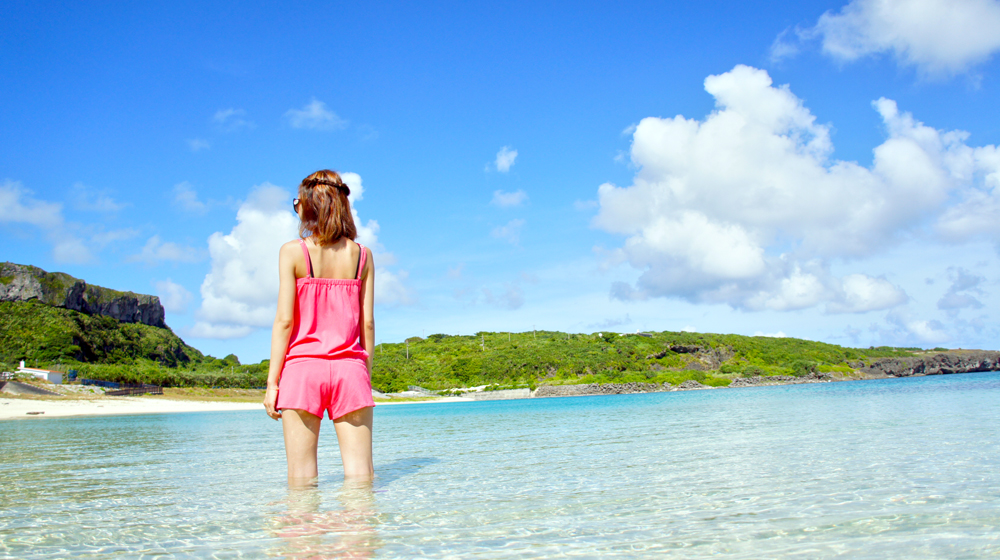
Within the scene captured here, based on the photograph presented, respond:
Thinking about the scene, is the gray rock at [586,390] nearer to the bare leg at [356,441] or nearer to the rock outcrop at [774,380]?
the rock outcrop at [774,380]

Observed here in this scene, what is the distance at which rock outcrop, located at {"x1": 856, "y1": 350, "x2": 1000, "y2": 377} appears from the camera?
112 meters

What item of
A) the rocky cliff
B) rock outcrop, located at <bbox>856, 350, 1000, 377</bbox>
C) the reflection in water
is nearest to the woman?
the reflection in water

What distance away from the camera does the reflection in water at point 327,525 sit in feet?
9.69

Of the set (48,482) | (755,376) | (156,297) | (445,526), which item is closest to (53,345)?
(156,297)

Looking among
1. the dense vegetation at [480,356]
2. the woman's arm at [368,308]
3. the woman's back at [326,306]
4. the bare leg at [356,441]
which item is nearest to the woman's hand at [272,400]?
the woman's back at [326,306]

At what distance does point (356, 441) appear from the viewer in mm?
4141

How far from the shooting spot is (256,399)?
6512 centimetres

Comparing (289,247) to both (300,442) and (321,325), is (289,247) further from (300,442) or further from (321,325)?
(300,442)

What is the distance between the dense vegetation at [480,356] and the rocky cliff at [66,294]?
11.1 ft

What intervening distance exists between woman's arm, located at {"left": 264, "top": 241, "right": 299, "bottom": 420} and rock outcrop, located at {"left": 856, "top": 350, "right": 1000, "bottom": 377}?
5075 inches

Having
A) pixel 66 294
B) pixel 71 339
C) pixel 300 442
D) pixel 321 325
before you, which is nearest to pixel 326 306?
pixel 321 325

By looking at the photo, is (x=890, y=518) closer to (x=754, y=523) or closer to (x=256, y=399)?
(x=754, y=523)

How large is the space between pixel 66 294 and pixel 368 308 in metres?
129

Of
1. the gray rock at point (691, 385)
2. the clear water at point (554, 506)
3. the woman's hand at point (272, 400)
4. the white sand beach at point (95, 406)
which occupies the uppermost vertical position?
the woman's hand at point (272, 400)
